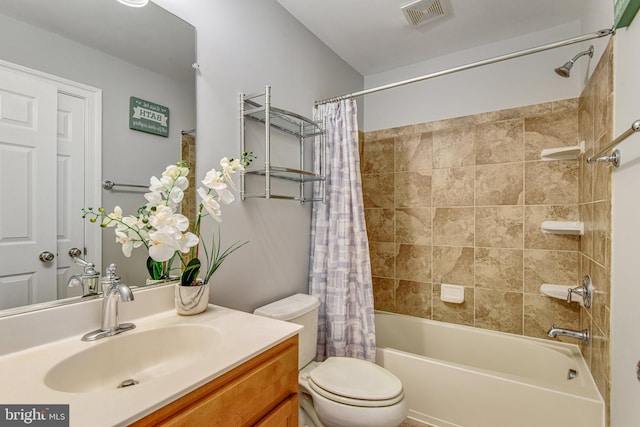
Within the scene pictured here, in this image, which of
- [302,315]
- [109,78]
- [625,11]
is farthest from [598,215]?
[109,78]

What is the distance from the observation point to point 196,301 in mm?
1156

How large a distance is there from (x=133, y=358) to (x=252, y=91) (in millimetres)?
1328

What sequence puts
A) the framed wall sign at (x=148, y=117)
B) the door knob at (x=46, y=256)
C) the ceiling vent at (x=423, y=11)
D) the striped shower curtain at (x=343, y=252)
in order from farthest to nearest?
the striped shower curtain at (x=343, y=252)
the ceiling vent at (x=423, y=11)
the framed wall sign at (x=148, y=117)
the door knob at (x=46, y=256)

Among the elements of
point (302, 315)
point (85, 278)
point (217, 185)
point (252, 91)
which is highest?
point (252, 91)

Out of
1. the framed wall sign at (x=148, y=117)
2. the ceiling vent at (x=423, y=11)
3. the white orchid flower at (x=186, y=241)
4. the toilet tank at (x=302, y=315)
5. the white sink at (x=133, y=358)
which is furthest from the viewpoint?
the ceiling vent at (x=423, y=11)

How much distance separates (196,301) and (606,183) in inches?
71.4

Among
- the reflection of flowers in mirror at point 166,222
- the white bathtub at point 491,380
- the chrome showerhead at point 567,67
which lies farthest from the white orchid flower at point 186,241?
the chrome showerhead at point 567,67

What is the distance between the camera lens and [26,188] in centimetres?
86

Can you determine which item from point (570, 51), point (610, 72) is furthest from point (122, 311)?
point (570, 51)

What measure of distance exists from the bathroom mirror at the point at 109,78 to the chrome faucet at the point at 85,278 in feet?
0.06

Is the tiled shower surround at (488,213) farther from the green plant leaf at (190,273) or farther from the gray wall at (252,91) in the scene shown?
the green plant leaf at (190,273)

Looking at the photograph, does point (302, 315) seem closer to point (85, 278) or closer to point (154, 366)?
point (154, 366)

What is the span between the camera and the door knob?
2.96ft

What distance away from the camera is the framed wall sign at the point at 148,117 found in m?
1.13
